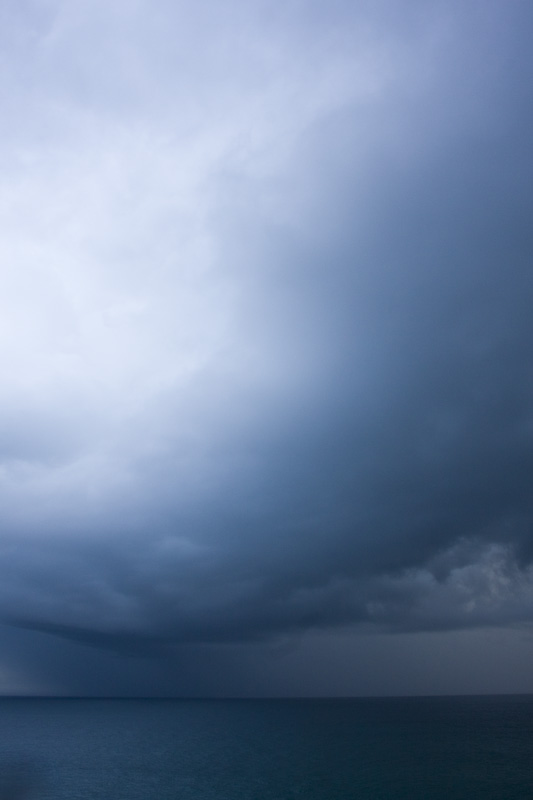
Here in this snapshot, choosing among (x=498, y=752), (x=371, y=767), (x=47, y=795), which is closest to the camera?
(x=47, y=795)

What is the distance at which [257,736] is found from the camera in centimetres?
16975

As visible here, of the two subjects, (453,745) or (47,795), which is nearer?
(47,795)

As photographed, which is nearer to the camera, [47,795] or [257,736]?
[47,795]

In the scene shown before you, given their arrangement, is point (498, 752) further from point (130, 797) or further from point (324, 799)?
point (130, 797)

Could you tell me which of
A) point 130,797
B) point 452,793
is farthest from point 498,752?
point 130,797

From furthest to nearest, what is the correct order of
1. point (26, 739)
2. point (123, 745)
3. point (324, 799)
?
point (26, 739) → point (123, 745) → point (324, 799)

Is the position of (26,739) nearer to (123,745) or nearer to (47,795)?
(123,745)

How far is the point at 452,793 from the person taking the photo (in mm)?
76250

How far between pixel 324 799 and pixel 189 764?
149 ft

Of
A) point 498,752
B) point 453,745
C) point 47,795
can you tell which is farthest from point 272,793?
point 453,745

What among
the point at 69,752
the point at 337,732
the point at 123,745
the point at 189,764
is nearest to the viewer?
the point at 189,764

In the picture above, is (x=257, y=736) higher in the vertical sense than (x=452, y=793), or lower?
lower

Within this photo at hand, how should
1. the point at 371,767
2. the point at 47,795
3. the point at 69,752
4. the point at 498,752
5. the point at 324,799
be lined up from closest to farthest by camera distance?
the point at 324,799, the point at 47,795, the point at 371,767, the point at 498,752, the point at 69,752

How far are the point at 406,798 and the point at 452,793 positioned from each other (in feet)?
26.0
